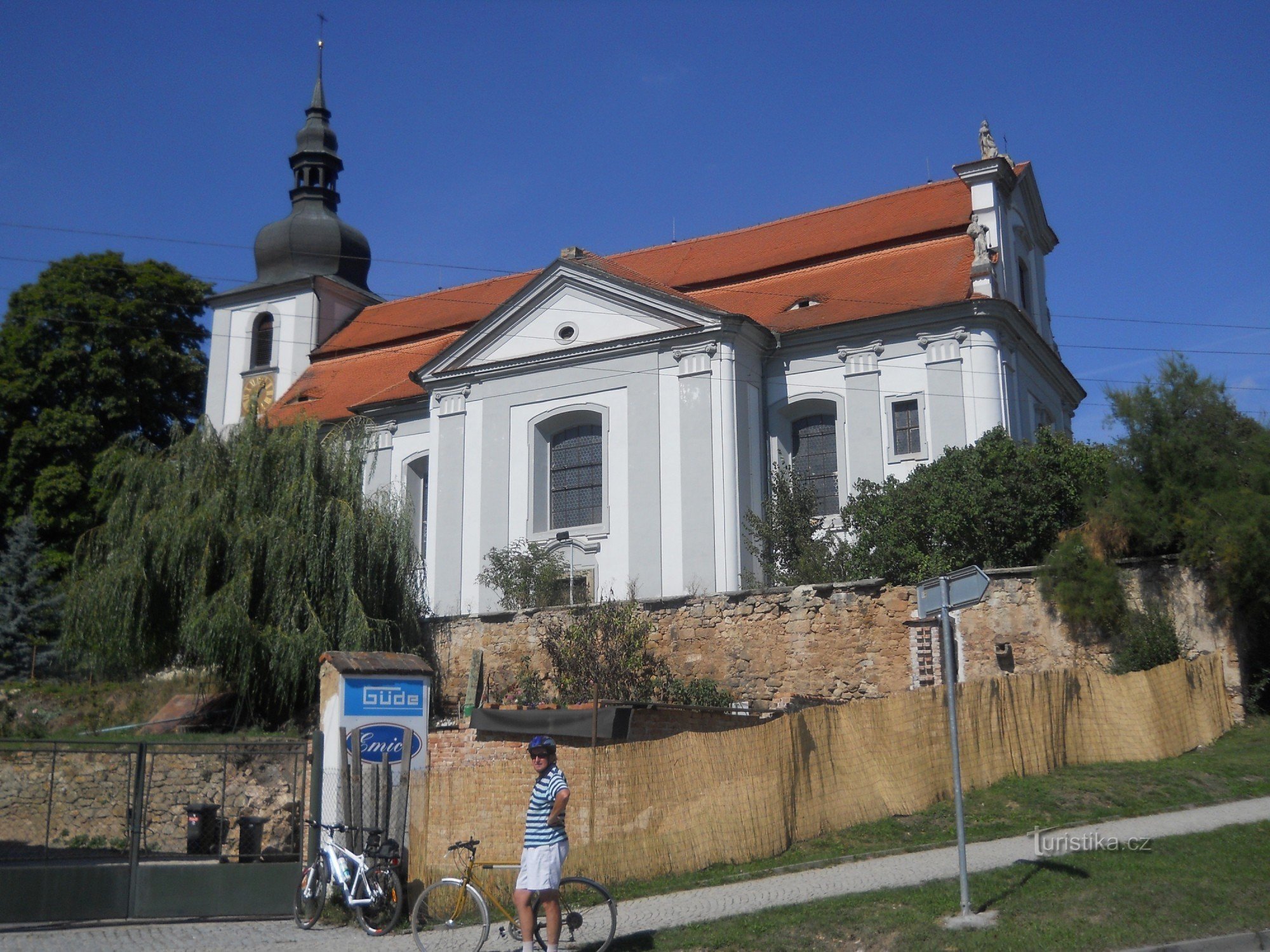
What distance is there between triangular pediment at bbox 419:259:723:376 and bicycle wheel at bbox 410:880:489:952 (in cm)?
1719

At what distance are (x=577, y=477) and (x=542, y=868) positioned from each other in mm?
18964

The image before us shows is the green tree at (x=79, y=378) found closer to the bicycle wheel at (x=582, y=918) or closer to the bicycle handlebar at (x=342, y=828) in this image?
the bicycle handlebar at (x=342, y=828)

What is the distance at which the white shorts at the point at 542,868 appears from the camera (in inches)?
312

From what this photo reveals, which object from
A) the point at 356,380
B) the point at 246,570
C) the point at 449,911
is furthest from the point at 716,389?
the point at 449,911

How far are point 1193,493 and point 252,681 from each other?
14397mm

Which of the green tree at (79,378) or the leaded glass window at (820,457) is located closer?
the leaded glass window at (820,457)

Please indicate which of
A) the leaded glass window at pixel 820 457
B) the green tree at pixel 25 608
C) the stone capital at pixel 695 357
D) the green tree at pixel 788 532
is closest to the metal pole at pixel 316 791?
the green tree at pixel 788 532

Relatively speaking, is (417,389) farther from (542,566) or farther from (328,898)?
(328,898)

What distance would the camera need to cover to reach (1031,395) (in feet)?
88.6

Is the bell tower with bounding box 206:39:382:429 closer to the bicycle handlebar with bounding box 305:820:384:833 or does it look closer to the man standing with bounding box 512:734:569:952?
the bicycle handlebar with bounding box 305:820:384:833

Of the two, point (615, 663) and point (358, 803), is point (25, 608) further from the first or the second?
point (358, 803)

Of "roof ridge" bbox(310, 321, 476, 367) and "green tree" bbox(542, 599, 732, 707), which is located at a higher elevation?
"roof ridge" bbox(310, 321, 476, 367)

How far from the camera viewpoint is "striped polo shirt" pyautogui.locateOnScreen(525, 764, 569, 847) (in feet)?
26.3

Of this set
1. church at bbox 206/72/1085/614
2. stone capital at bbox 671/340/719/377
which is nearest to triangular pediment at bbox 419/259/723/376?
church at bbox 206/72/1085/614
